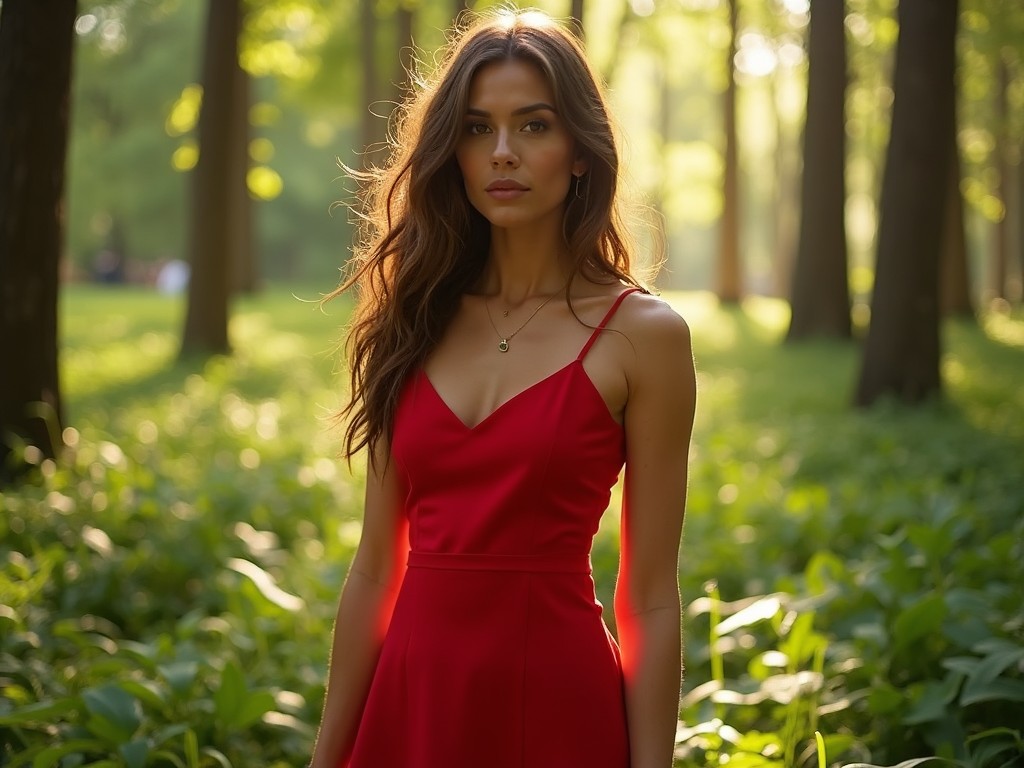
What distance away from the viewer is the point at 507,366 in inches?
95.5

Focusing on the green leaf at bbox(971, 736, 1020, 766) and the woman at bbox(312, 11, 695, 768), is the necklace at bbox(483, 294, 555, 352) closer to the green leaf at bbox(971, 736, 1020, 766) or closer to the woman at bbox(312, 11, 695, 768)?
the woman at bbox(312, 11, 695, 768)

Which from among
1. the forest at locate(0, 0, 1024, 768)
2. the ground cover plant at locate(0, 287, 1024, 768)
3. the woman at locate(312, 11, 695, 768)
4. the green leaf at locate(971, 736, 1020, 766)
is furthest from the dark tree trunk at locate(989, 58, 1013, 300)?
the woman at locate(312, 11, 695, 768)

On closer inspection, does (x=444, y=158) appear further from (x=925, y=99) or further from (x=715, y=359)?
(x=715, y=359)

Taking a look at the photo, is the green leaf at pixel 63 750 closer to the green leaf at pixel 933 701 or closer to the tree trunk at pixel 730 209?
the green leaf at pixel 933 701

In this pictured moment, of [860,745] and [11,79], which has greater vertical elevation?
[11,79]

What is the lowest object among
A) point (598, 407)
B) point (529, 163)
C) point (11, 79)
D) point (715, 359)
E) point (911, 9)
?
point (715, 359)

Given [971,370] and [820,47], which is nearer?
[971,370]

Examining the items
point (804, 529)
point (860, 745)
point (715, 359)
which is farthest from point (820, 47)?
point (860, 745)

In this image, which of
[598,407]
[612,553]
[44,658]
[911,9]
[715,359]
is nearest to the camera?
[598,407]

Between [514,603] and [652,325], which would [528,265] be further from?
[514,603]

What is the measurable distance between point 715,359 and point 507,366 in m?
15.9

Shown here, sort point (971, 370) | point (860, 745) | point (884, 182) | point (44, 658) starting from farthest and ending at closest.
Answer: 1. point (971, 370)
2. point (884, 182)
3. point (44, 658)
4. point (860, 745)

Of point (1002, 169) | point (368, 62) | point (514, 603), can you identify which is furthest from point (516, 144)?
point (1002, 169)

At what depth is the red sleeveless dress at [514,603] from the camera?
→ 2.27 m
